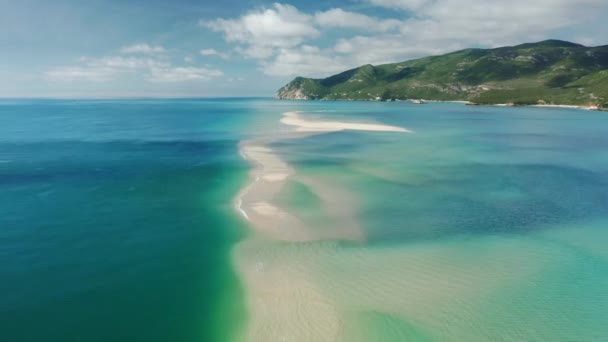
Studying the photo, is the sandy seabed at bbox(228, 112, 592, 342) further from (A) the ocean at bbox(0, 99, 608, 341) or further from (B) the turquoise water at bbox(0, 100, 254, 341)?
(B) the turquoise water at bbox(0, 100, 254, 341)

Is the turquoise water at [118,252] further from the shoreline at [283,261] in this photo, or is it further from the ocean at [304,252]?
the shoreline at [283,261]

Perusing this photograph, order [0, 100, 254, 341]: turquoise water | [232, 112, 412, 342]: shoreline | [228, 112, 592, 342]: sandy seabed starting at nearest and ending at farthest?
[228, 112, 592, 342]: sandy seabed
[232, 112, 412, 342]: shoreline
[0, 100, 254, 341]: turquoise water

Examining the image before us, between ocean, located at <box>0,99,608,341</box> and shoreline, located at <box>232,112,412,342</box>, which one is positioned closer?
shoreline, located at <box>232,112,412,342</box>

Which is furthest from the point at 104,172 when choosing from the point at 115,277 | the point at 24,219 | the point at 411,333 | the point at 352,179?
the point at 411,333

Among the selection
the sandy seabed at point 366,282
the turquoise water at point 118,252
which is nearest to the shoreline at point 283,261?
the sandy seabed at point 366,282

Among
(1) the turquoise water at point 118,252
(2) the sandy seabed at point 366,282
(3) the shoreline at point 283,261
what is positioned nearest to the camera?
(2) the sandy seabed at point 366,282

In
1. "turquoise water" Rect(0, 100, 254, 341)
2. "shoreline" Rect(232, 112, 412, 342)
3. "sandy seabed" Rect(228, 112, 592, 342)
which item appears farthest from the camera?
"turquoise water" Rect(0, 100, 254, 341)

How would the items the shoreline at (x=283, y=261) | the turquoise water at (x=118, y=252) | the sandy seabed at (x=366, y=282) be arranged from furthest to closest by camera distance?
1. the turquoise water at (x=118, y=252)
2. the shoreline at (x=283, y=261)
3. the sandy seabed at (x=366, y=282)

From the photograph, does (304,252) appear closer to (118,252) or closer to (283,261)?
(283,261)

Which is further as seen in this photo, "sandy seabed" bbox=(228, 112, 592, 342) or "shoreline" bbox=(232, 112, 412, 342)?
"shoreline" bbox=(232, 112, 412, 342)

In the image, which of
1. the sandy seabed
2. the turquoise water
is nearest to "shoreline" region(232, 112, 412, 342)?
the sandy seabed
